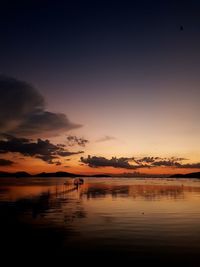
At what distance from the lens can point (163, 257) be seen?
18938 millimetres

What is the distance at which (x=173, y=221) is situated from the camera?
33.4 metres

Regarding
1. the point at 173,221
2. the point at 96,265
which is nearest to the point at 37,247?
the point at 96,265

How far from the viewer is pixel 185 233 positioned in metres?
26.4

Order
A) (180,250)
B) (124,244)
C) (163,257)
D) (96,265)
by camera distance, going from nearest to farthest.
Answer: (96,265) → (163,257) → (180,250) → (124,244)

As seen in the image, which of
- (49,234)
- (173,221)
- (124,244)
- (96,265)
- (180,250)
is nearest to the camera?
(96,265)

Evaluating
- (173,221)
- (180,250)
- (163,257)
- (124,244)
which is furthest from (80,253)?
(173,221)

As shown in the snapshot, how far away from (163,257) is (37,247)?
30.1ft

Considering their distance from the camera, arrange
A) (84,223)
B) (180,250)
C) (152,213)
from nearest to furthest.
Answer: (180,250), (84,223), (152,213)

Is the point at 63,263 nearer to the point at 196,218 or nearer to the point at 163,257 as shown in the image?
the point at 163,257

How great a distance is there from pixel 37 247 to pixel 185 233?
45.0 feet

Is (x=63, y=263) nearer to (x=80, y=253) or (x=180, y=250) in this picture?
(x=80, y=253)

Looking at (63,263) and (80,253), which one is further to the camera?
(80,253)

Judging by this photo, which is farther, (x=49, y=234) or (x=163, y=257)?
(x=49, y=234)

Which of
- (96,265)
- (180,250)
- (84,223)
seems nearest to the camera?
(96,265)
